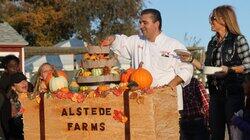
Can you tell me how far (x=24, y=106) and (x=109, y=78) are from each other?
0.84 meters

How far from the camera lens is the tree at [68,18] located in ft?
114

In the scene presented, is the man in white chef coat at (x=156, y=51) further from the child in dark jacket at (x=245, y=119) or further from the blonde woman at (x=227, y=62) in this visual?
the child in dark jacket at (x=245, y=119)

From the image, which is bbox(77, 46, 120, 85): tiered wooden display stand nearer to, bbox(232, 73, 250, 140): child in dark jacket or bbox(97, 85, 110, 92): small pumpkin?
bbox(97, 85, 110, 92): small pumpkin

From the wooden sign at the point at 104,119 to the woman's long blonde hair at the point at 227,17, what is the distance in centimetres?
109

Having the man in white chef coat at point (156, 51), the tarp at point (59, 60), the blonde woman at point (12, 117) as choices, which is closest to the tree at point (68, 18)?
Result: the tarp at point (59, 60)

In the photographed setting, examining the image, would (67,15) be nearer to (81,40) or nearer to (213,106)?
(81,40)

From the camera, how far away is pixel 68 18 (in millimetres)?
38312

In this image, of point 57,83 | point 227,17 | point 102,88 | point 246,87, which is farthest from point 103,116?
point 227,17

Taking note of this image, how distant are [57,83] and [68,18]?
3247cm

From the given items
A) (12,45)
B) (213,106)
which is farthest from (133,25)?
(213,106)

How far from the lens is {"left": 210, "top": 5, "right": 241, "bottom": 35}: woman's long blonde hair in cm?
629

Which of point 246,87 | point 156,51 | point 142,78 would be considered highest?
point 156,51

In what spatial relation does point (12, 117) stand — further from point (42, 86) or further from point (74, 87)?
point (74, 87)

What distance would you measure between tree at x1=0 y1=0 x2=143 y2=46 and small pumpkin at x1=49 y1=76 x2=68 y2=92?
2767 cm
